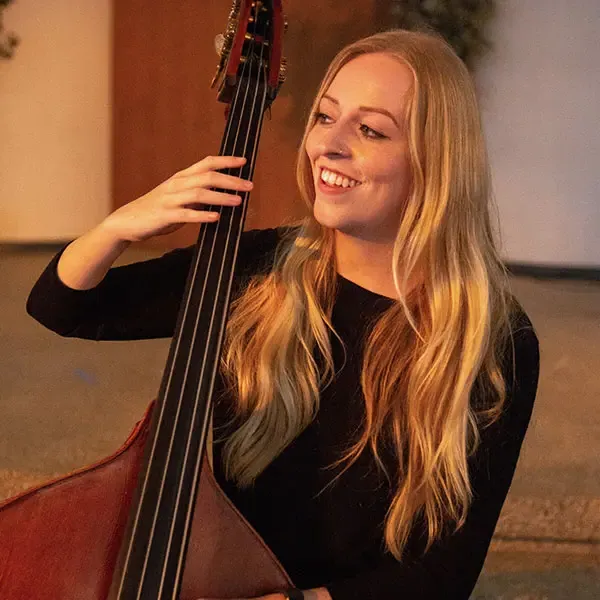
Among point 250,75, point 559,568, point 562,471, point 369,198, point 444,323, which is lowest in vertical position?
point 559,568

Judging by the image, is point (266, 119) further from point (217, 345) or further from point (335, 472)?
point (217, 345)

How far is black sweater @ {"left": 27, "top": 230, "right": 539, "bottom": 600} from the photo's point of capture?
0.86 m

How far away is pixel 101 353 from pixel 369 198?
1.39 metres

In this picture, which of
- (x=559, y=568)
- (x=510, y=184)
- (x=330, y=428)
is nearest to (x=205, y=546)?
(x=330, y=428)

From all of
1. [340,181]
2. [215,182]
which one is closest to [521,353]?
[340,181]

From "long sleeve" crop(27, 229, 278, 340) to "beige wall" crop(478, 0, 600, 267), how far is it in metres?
2.16

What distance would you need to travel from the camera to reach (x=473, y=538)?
862mm

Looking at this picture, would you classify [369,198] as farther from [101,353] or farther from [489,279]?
[101,353]

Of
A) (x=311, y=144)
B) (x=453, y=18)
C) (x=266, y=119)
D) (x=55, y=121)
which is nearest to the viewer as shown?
(x=311, y=144)

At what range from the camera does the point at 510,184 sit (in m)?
2.91

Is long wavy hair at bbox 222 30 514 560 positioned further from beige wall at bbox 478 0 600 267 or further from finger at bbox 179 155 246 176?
beige wall at bbox 478 0 600 267

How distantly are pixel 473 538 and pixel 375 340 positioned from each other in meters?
0.25

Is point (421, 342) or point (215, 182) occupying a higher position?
point (215, 182)

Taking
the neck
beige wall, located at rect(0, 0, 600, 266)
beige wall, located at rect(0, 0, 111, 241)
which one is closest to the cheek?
the neck
